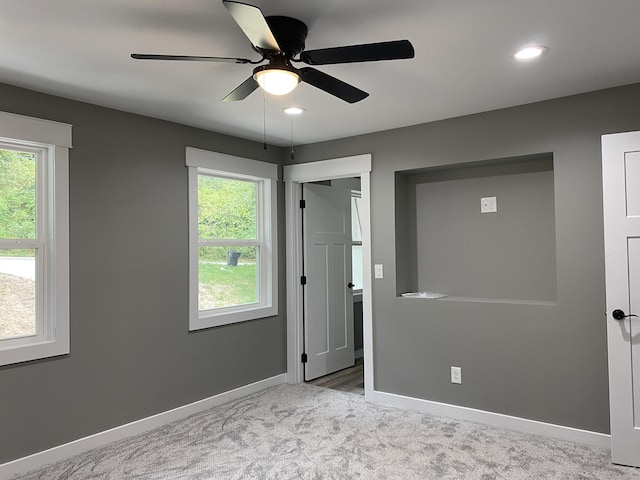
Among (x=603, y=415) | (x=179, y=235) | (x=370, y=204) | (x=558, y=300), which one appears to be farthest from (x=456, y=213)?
(x=179, y=235)

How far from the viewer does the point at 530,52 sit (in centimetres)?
247

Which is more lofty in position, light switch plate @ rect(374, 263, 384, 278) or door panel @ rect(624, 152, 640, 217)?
door panel @ rect(624, 152, 640, 217)

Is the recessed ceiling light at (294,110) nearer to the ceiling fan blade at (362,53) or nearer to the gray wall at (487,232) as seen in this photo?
the gray wall at (487,232)

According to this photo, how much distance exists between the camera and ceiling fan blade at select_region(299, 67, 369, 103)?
86.0 inches

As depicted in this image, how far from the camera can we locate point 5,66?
2592 millimetres

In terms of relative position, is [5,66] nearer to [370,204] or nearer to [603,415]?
[370,204]

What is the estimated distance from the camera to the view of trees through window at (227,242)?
13.5 feet

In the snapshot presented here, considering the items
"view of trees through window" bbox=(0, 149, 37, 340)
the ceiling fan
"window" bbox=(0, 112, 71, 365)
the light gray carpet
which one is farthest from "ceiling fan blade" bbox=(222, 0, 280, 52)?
the light gray carpet

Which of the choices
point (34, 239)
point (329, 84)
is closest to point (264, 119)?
point (329, 84)

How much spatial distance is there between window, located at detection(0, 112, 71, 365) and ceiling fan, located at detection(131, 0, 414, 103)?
1.37m

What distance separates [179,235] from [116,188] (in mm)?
637

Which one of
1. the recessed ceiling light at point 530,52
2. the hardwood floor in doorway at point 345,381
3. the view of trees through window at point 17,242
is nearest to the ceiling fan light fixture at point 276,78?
the recessed ceiling light at point 530,52

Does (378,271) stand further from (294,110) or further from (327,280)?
(294,110)

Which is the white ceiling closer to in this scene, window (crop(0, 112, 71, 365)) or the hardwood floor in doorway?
window (crop(0, 112, 71, 365))
